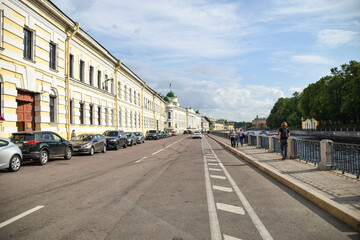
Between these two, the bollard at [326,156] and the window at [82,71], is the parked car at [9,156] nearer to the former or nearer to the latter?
the bollard at [326,156]

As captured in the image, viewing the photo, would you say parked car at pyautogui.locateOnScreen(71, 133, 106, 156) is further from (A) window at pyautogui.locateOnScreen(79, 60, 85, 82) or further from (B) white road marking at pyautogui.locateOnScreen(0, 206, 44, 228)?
(B) white road marking at pyautogui.locateOnScreen(0, 206, 44, 228)

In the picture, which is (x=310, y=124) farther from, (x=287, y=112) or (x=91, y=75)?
(x=91, y=75)

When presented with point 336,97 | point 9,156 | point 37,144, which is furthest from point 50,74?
point 336,97

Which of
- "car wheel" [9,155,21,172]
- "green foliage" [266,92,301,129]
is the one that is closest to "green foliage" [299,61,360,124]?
"green foliage" [266,92,301,129]

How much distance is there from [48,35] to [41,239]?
20.5 meters

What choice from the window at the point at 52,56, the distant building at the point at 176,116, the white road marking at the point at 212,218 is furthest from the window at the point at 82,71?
the distant building at the point at 176,116

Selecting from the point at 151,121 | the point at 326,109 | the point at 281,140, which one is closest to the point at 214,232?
the point at 281,140

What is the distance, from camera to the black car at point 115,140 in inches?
928

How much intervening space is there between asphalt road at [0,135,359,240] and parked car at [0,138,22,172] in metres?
1.52

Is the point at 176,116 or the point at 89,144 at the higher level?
the point at 176,116

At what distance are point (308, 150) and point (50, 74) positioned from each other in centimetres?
1850

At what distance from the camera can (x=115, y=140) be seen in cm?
2367

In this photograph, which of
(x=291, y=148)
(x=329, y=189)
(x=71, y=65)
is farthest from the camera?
(x=71, y=65)

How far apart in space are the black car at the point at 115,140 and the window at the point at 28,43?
875cm
